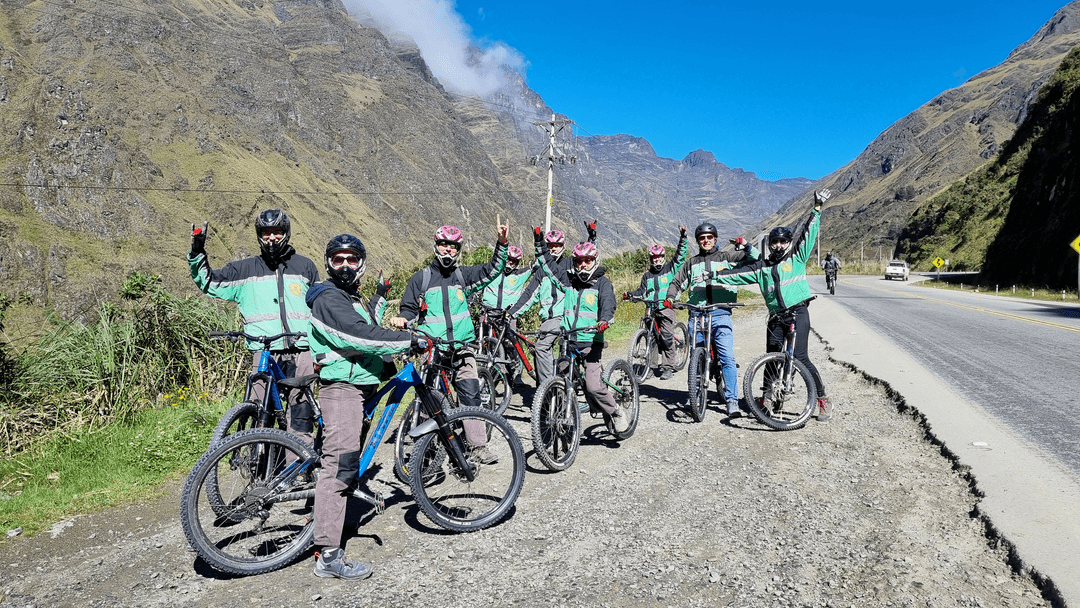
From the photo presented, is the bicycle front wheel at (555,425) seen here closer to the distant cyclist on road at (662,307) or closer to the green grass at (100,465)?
the green grass at (100,465)

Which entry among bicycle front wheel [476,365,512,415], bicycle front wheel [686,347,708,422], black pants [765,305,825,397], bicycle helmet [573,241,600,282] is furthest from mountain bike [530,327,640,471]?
black pants [765,305,825,397]

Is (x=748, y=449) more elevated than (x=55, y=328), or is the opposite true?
(x=55, y=328)

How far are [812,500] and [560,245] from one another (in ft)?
14.7

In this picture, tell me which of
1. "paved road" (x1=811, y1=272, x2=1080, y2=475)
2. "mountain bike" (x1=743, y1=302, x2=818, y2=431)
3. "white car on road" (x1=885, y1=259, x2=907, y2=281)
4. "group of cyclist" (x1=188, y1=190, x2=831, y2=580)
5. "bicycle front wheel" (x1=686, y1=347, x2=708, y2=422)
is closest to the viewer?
"group of cyclist" (x1=188, y1=190, x2=831, y2=580)

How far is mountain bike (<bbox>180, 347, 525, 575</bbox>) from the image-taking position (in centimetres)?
367

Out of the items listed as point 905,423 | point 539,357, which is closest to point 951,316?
point 905,423

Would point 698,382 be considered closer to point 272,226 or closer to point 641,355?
point 641,355

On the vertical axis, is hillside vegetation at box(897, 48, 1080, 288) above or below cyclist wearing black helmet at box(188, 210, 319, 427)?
above

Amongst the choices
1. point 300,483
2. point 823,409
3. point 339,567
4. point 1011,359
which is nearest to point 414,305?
point 300,483

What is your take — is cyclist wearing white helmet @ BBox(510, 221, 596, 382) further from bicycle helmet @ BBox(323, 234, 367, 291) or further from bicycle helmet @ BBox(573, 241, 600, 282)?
bicycle helmet @ BBox(323, 234, 367, 291)

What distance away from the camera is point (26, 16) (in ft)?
352

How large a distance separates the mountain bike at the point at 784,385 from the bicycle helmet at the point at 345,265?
4.34 metres

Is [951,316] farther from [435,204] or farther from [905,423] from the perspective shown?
[435,204]

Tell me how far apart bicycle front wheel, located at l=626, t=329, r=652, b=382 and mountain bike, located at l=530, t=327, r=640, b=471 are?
11.1 ft
